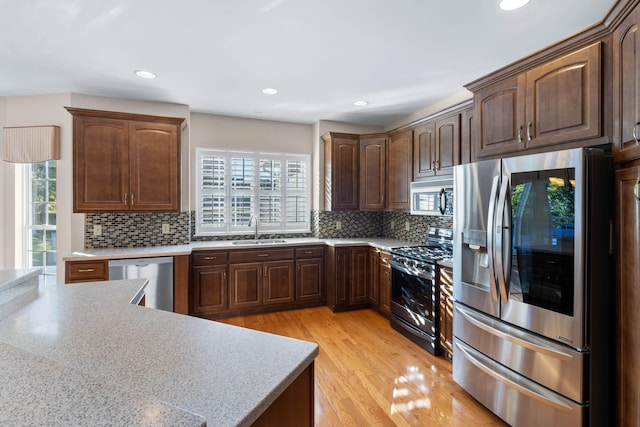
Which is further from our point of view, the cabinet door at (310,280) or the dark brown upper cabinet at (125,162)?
the cabinet door at (310,280)

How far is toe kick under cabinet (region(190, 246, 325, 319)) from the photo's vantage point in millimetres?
3604

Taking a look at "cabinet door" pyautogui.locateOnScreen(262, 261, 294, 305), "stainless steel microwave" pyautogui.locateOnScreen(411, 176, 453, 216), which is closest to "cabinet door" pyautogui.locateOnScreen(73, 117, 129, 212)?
"cabinet door" pyautogui.locateOnScreen(262, 261, 294, 305)

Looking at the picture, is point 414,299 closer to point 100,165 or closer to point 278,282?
point 278,282

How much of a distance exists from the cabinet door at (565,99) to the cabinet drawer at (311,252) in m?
2.67

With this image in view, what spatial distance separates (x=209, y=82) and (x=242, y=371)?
2934 mm

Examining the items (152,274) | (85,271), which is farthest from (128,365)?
(85,271)

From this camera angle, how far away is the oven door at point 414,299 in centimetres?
286

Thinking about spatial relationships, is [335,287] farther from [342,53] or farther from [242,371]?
[242,371]

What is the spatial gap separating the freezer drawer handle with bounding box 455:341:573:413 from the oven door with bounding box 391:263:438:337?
2.03ft

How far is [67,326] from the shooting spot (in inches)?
50.1

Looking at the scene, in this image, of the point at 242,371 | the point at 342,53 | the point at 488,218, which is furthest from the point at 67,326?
the point at 342,53

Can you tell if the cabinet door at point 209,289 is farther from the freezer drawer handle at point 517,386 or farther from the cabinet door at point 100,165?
the freezer drawer handle at point 517,386

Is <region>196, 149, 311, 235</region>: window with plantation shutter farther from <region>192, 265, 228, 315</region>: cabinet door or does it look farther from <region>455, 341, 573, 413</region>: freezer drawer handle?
<region>455, 341, 573, 413</region>: freezer drawer handle

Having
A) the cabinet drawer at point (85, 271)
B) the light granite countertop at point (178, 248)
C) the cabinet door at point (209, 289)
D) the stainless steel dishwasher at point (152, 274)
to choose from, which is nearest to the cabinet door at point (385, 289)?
the light granite countertop at point (178, 248)
